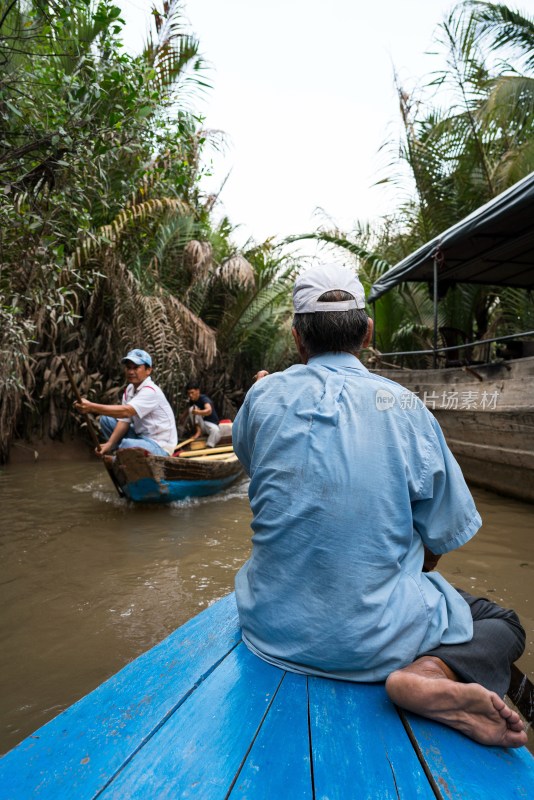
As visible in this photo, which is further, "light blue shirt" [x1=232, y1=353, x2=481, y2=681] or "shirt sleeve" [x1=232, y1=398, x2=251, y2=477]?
"shirt sleeve" [x1=232, y1=398, x2=251, y2=477]

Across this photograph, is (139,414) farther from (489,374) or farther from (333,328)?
(333,328)

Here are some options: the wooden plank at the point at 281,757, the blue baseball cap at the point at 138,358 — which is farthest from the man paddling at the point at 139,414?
the wooden plank at the point at 281,757

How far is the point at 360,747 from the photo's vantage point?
119 centimetres

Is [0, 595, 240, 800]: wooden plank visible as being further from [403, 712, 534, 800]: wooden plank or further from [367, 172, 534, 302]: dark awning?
[367, 172, 534, 302]: dark awning

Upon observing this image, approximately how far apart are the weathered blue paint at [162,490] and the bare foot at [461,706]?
4.74 m

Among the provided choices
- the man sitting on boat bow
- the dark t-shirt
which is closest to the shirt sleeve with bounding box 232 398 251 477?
the man sitting on boat bow

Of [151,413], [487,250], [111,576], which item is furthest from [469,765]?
[487,250]

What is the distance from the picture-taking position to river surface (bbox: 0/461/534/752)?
2773 mm

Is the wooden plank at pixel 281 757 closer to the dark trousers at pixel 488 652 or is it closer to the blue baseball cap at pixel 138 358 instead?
the dark trousers at pixel 488 652

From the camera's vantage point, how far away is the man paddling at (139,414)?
229 inches

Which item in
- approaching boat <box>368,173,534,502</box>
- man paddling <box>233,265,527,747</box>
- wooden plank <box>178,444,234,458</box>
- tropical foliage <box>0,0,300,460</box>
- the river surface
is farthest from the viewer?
wooden plank <box>178,444,234,458</box>

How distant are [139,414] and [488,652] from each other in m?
4.79

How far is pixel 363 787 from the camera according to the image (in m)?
1.07

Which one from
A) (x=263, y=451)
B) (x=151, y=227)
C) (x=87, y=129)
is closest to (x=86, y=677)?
(x=263, y=451)
